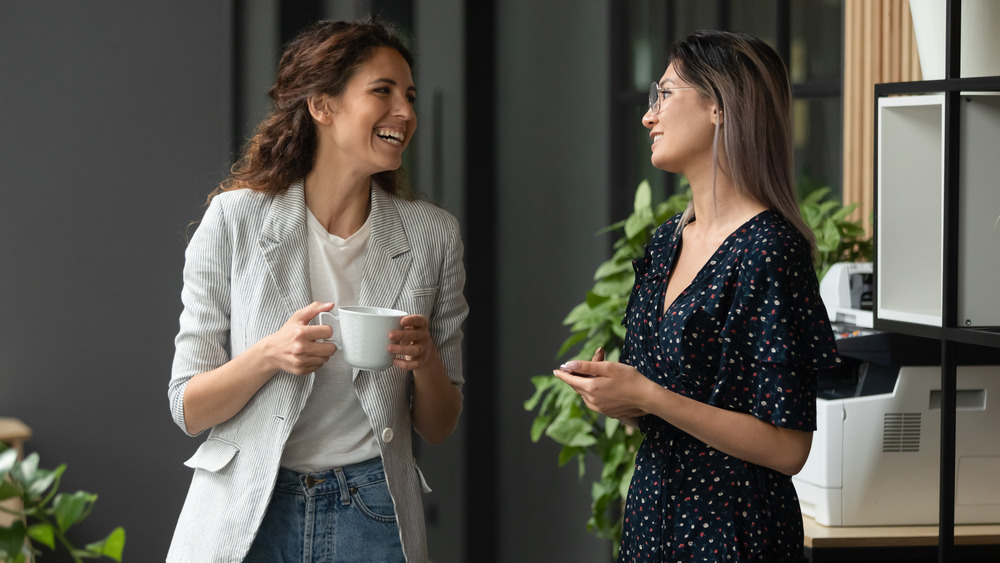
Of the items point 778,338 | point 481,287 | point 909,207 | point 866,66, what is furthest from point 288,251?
point 481,287

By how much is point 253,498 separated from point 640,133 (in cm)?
289

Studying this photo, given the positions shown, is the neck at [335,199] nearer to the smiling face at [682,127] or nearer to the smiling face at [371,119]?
the smiling face at [371,119]

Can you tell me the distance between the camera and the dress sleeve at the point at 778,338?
132cm

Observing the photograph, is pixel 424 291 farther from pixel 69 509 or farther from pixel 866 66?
pixel 866 66

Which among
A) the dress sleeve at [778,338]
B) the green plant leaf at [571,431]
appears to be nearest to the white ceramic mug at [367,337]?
the dress sleeve at [778,338]

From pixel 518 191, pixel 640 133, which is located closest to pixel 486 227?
pixel 518 191

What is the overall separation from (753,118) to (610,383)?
465 mm

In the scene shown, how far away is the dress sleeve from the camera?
132cm

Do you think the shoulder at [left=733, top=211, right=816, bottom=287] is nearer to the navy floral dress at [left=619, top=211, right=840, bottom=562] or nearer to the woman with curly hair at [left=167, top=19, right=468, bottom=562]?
the navy floral dress at [left=619, top=211, right=840, bottom=562]

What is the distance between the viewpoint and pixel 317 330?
1.33 meters

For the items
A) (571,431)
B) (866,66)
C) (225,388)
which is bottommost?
(571,431)

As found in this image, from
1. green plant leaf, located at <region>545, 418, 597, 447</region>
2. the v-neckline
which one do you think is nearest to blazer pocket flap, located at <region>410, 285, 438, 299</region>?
the v-neckline

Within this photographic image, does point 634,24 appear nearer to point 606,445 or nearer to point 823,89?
point 823,89

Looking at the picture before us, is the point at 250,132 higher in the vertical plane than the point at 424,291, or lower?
higher
